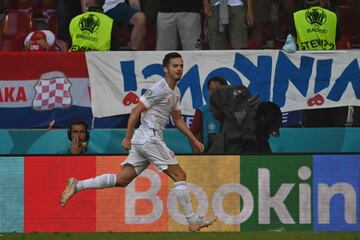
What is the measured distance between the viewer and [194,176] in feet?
45.7

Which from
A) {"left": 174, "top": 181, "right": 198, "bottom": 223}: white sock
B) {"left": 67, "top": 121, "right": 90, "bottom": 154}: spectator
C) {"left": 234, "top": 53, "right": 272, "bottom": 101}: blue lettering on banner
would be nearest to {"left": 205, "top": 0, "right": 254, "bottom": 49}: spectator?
{"left": 234, "top": 53, "right": 272, "bottom": 101}: blue lettering on banner

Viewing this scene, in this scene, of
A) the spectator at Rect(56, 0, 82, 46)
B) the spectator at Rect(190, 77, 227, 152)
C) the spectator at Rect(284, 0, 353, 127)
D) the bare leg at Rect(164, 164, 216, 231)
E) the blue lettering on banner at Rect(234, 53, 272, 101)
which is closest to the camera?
the bare leg at Rect(164, 164, 216, 231)

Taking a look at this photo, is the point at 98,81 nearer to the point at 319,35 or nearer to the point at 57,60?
the point at 57,60

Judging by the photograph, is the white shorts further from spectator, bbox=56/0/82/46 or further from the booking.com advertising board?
spectator, bbox=56/0/82/46

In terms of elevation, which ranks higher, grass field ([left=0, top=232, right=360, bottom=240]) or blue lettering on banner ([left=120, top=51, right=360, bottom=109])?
blue lettering on banner ([left=120, top=51, right=360, bottom=109])

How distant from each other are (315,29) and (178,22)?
2.06 metres

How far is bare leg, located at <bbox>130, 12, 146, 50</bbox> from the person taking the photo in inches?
656

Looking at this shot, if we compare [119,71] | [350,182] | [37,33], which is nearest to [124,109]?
[119,71]

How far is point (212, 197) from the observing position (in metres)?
13.9

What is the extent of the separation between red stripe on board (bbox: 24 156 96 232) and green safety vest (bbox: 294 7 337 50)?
3891 mm

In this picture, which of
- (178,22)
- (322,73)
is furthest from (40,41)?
(322,73)

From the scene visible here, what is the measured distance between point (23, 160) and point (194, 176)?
2.09m

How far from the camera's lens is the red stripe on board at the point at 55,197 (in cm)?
1384

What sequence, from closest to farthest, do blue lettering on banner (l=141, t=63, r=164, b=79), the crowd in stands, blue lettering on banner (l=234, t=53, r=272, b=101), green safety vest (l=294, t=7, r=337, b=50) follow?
blue lettering on banner (l=234, t=53, r=272, b=101) → blue lettering on banner (l=141, t=63, r=164, b=79) → green safety vest (l=294, t=7, r=337, b=50) → the crowd in stands
